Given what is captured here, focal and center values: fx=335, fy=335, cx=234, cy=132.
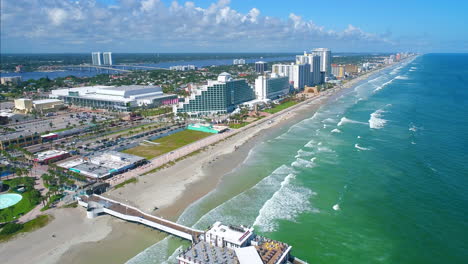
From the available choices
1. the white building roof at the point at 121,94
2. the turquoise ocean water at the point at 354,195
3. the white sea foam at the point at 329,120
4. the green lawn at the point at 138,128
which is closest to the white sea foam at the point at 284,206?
the turquoise ocean water at the point at 354,195

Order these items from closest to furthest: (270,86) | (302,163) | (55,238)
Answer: (55,238), (302,163), (270,86)

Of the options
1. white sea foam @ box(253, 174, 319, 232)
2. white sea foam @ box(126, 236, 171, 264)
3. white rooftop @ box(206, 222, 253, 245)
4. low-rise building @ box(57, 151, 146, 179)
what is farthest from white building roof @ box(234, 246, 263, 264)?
low-rise building @ box(57, 151, 146, 179)

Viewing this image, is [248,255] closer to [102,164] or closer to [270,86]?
[102,164]

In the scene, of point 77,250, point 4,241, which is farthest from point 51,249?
point 4,241

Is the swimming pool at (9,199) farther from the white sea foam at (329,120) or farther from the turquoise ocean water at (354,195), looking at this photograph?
the white sea foam at (329,120)

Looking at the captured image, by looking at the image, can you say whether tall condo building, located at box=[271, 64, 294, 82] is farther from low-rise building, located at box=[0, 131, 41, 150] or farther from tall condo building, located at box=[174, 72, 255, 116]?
low-rise building, located at box=[0, 131, 41, 150]

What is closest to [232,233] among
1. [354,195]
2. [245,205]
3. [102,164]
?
[245,205]

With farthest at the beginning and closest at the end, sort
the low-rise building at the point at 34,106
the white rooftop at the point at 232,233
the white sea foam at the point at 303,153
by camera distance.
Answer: the low-rise building at the point at 34,106
the white sea foam at the point at 303,153
the white rooftop at the point at 232,233
